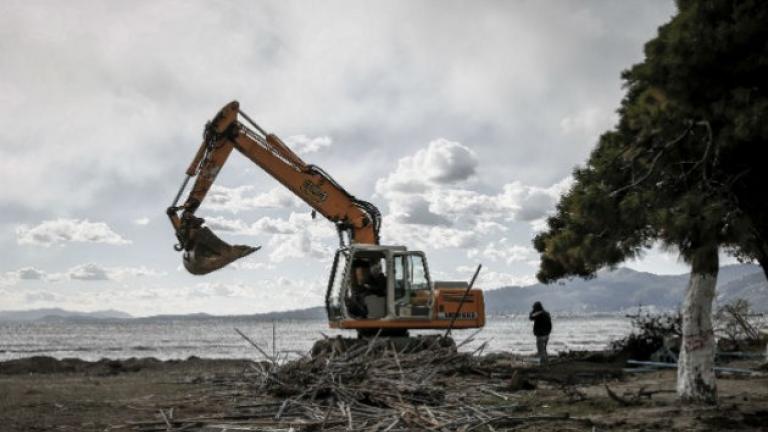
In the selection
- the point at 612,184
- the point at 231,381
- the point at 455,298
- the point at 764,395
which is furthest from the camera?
the point at 455,298

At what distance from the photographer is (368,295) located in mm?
17297

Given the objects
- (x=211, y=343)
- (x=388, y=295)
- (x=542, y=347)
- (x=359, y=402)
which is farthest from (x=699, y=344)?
(x=211, y=343)

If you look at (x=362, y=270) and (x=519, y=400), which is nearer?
(x=519, y=400)

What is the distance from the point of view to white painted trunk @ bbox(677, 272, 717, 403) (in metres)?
10.6

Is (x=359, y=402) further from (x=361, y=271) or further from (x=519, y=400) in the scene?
(x=361, y=271)

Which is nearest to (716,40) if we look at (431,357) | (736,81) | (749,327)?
(736,81)

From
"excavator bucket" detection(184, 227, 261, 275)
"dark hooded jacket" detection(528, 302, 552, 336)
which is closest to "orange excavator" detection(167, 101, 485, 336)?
"excavator bucket" detection(184, 227, 261, 275)

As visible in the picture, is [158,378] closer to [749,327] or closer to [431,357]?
[431,357]

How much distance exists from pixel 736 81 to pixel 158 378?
48.6 ft

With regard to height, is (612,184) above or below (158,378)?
above

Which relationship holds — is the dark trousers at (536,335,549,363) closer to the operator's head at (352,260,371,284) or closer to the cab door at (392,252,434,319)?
the cab door at (392,252,434,319)

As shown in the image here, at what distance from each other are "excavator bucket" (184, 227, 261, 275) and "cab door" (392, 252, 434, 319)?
352cm

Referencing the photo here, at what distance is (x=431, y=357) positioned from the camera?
1432 cm

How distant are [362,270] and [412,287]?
1.21 m
